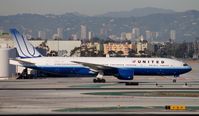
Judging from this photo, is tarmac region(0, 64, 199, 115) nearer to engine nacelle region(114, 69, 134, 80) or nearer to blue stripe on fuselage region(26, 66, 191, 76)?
engine nacelle region(114, 69, 134, 80)

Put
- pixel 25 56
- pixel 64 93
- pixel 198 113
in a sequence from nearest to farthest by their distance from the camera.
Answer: pixel 198 113 < pixel 64 93 < pixel 25 56

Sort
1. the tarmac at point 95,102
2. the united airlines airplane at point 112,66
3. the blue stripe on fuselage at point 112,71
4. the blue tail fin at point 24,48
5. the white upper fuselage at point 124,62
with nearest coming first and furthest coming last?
the tarmac at point 95,102 → the united airlines airplane at point 112,66 → the white upper fuselage at point 124,62 → the blue stripe on fuselage at point 112,71 → the blue tail fin at point 24,48


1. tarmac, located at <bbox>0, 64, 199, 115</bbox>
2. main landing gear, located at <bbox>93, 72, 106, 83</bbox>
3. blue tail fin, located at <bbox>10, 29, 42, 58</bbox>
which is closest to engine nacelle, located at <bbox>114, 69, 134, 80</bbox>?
main landing gear, located at <bbox>93, 72, 106, 83</bbox>

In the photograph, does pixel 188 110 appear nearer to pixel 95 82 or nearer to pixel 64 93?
pixel 64 93

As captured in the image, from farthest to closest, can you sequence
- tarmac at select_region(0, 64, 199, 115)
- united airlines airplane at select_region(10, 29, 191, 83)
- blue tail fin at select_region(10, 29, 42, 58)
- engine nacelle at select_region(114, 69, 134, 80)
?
1. blue tail fin at select_region(10, 29, 42, 58)
2. united airlines airplane at select_region(10, 29, 191, 83)
3. engine nacelle at select_region(114, 69, 134, 80)
4. tarmac at select_region(0, 64, 199, 115)

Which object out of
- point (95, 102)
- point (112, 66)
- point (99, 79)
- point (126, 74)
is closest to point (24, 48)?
point (99, 79)

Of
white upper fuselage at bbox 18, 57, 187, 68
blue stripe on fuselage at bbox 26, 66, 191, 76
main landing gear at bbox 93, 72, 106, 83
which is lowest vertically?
main landing gear at bbox 93, 72, 106, 83

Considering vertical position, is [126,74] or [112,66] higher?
[112,66]

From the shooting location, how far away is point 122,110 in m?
36.8

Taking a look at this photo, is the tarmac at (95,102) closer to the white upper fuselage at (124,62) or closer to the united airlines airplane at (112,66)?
the united airlines airplane at (112,66)

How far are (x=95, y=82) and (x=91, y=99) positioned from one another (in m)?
→ 25.2

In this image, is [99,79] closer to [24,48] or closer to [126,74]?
[126,74]

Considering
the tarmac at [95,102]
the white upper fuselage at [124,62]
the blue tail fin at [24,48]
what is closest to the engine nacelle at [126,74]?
the white upper fuselage at [124,62]

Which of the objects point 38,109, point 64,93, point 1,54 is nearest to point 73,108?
point 38,109
